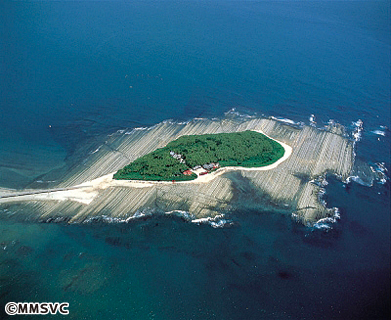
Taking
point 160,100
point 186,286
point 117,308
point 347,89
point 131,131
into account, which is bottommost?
point 117,308

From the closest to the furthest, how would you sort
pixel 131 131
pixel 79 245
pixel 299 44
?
pixel 79 245, pixel 131 131, pixel 299 44

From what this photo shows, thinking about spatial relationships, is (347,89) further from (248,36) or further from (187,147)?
(187,147)

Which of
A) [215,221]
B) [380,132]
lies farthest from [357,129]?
[215,221]

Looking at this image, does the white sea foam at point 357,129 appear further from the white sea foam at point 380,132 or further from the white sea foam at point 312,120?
the white sea foam at point 312,120

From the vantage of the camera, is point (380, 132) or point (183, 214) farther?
A: point (380, 132)

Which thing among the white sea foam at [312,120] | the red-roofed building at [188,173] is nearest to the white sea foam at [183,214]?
the red-roofed building at [188,173]

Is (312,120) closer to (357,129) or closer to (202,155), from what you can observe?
(357,129)

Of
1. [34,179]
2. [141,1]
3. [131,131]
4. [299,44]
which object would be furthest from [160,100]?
[141,1]
